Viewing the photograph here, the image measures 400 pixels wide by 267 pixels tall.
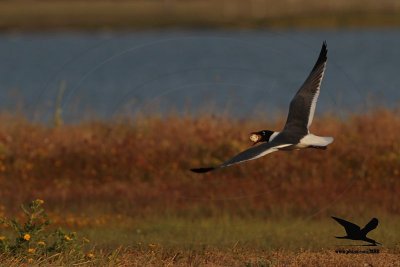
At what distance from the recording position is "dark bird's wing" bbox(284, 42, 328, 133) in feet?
37.9

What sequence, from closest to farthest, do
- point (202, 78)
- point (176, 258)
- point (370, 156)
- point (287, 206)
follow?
1. point (176, 258)
2. point (287, 206)
3. point (370, 156)
4. point (202, 78)

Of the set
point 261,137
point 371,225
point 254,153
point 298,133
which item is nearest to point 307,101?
point 298,133

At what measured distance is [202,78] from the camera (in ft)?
143

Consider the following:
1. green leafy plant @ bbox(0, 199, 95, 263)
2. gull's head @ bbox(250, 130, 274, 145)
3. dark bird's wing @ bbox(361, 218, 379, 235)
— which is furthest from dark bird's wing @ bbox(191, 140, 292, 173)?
green leafy plant @ bbox(0, 199, 95, 263)

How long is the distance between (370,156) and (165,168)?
3021mm

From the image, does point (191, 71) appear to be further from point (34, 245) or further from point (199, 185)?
point (34, 245)

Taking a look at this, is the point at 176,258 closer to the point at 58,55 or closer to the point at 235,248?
the point at 235,248

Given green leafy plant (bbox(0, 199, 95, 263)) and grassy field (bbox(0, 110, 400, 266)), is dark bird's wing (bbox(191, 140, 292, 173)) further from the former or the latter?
green leafy plant (bbox(0, 199, 95, 263))

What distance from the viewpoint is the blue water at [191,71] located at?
32250mm

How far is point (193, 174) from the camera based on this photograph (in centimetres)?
1708

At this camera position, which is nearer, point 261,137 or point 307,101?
point 261,137

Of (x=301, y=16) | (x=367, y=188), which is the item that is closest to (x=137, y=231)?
(x=367, y=188)

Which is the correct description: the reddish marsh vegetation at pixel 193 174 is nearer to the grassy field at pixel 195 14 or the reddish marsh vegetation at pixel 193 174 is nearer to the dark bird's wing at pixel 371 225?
the dark bird's wing at pixel 371 225

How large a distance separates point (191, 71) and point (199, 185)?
3447 centimetres
